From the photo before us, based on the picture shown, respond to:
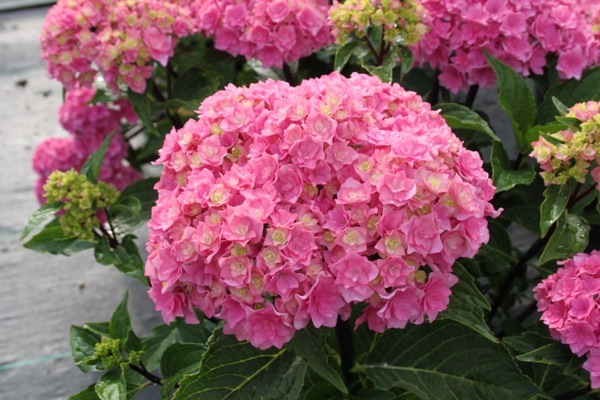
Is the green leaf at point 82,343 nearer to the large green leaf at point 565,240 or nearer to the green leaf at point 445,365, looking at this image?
the green leaf at point 445,365

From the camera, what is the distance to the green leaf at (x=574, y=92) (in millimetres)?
1488

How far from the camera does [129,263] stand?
151 cm

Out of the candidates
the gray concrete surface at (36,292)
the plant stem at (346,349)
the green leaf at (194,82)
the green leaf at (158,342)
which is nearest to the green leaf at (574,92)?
the plant stem at (346,349)

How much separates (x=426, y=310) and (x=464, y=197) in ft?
0.52

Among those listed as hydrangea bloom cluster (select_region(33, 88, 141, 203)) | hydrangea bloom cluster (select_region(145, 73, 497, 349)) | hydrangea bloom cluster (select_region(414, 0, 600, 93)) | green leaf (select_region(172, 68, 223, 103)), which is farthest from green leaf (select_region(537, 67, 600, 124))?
hydrangea bloom cluster (select_region(33, 88, 141, 203))

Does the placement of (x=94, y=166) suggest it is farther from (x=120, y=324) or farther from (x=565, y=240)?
(x=565, y=240)

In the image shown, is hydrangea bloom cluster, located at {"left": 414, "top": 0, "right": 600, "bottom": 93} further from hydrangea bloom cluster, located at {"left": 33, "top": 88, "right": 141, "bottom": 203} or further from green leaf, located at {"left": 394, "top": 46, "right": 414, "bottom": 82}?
hydrangea bloom cluster, located at {"left": 33, "top": 88, "right": 141, "bottom": 203}

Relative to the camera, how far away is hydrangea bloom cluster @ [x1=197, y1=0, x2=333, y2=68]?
1.53m

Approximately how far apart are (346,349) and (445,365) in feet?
0.56

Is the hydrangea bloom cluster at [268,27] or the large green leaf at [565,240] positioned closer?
the large green leaf at [565,240]

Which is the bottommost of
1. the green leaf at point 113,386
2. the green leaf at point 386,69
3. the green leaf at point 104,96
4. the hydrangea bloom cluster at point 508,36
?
the green leaf at point 113,386

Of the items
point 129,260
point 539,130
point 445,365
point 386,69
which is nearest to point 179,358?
point 129,260

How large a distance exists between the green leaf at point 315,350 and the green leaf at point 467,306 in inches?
6.7

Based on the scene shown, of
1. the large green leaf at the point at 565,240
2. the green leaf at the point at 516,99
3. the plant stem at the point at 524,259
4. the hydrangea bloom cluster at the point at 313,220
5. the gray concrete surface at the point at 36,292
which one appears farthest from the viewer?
the gray concrete surface at the point at 36,292
